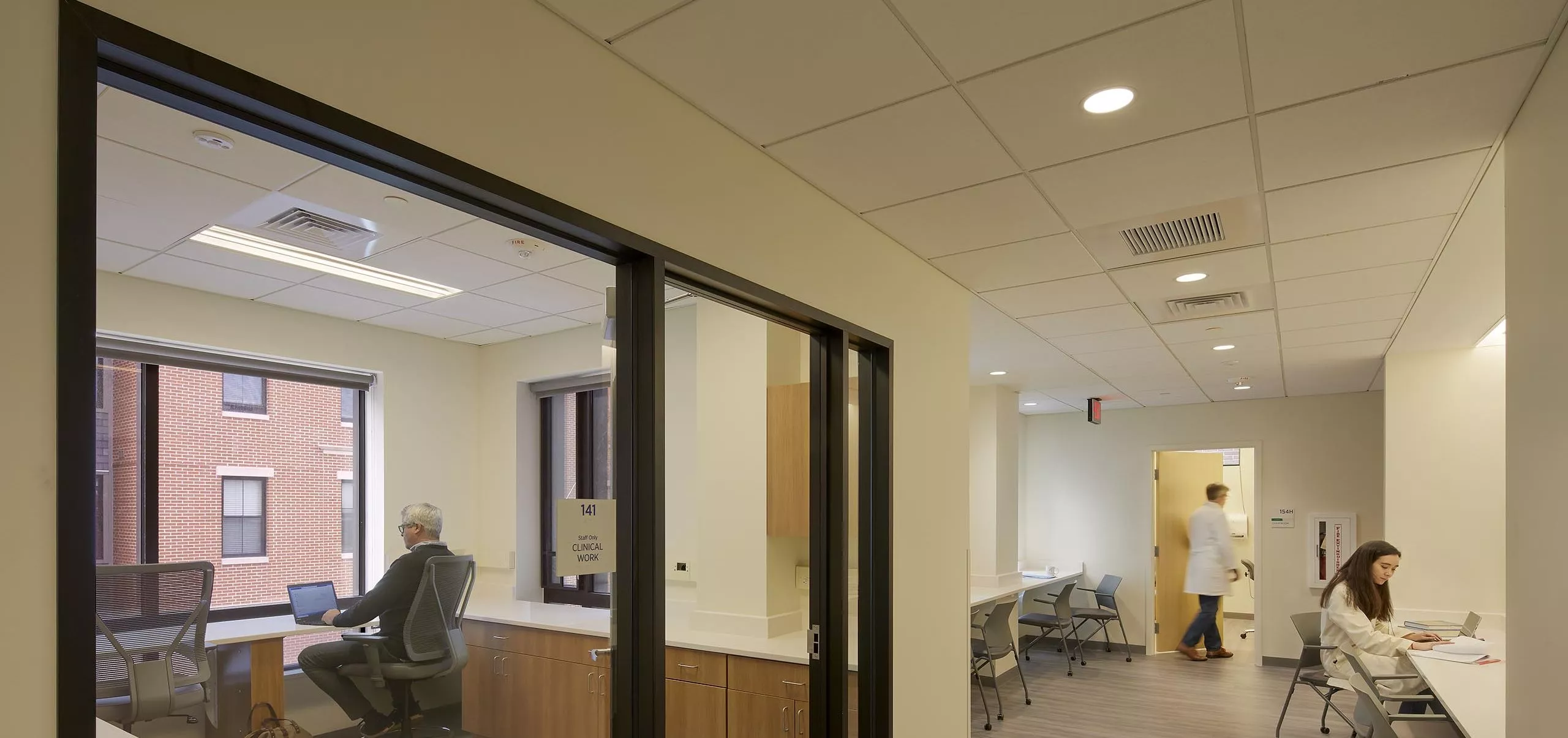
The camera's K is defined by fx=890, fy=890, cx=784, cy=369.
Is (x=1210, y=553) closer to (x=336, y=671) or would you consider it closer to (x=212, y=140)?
(x=336, y=671)

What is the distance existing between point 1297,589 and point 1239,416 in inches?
70.3

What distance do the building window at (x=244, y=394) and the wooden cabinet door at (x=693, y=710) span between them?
49.7 inches

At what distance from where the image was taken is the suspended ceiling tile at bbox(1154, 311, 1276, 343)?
16.9 ft

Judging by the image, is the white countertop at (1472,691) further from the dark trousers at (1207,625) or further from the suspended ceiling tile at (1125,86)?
the dark trousers at (1207,625)

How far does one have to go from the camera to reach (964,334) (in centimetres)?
455

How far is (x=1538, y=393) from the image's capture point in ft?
7.14

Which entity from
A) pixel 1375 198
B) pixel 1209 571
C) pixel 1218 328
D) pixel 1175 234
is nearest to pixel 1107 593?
pixel 1209 571

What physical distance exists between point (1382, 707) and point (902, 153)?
3.57m

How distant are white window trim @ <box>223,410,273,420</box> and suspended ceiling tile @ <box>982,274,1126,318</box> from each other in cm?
362

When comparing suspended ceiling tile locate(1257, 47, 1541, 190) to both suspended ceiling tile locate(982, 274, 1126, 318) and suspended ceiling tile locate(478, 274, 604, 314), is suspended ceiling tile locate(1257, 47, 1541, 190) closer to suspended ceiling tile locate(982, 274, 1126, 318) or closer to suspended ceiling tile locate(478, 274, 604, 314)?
suspended ceiling tile locate(982, 274, 1126, 318)

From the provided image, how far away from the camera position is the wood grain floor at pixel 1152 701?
6.30 metres

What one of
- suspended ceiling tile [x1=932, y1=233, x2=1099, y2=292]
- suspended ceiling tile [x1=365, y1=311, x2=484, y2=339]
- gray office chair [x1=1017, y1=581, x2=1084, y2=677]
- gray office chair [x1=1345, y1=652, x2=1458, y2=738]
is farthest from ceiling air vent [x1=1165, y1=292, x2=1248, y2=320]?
gray office chair [x1=1017, y1=581, x2=1084, y2=677]

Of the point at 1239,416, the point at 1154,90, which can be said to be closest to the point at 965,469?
the point at 1154,90

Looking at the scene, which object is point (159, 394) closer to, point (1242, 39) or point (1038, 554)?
point (1242, 39)
